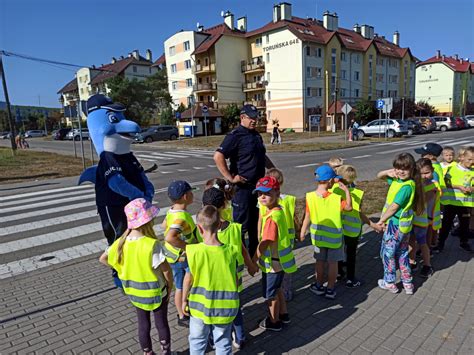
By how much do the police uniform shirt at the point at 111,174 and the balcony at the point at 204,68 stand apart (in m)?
46.6

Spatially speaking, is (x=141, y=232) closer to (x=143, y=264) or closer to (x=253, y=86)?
(x=143, y=264)

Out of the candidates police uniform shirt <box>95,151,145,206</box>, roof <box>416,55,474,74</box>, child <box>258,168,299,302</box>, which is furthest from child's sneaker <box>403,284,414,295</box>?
roof <box>416,55,474,74</box>

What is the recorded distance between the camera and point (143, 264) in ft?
8.27

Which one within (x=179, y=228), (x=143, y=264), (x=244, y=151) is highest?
(x=244, y=151)

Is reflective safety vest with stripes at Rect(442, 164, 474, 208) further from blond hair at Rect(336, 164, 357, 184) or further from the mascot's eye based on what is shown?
the mascot's eye

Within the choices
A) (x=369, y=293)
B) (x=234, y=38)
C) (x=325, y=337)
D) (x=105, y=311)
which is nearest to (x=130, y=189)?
(x=105, y=311)

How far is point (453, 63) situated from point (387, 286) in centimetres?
8506

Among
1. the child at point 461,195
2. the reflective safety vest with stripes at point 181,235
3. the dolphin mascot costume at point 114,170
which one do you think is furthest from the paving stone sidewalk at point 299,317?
the reflective safety vest with stripes at point 181,235

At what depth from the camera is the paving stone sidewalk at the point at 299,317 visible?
114 inches

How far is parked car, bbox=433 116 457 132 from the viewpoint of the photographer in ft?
114

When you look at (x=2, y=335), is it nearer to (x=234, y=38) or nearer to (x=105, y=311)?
(x=105, y=311)

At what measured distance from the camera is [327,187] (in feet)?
11.6

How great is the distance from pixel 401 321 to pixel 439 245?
7.01ft

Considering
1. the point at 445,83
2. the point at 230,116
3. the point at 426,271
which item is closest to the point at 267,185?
the point at 426,271
